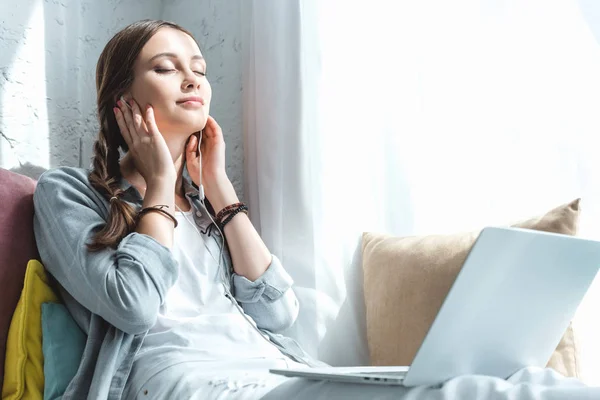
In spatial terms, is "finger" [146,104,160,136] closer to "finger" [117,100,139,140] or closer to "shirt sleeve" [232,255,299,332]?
"finger" [117,100,139,140]

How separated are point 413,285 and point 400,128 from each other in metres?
0.43

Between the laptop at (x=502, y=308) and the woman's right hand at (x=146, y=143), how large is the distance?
667mm

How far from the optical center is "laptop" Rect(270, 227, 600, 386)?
30.5 inches

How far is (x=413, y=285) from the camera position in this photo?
1412mm

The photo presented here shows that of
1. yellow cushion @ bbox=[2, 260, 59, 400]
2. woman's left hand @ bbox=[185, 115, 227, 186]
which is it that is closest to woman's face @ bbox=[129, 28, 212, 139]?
woman's left hand @ bbox=[185, 115, 227, 186]

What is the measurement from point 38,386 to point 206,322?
1.12ft

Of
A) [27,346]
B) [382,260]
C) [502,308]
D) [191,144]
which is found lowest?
[27,346]

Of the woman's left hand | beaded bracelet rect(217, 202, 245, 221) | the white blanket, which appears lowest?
the white blanket

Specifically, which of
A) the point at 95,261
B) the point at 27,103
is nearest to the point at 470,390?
the point at 95,261

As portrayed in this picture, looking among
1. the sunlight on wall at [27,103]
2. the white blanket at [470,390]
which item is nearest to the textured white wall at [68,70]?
the sunlight on wall at [27,103]

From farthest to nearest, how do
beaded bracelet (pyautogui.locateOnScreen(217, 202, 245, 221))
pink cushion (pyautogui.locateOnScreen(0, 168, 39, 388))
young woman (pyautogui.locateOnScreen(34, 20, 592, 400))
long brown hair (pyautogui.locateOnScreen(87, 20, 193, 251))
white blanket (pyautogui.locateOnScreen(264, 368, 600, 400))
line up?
beaded bracelet (pyautogui.locateOnScreen(217, 202, 245, 221))
long brown hair (pyautogui.locateOnScreen(87, 20, 193, 251))
pink cushion (pyautogui.locateOnScreen(0, 168, 39, 388))
young woman (pyautogui.locateOnScreen(34, 20, 592, 400))
white blanket (pyautogui.locateOnScreen(264, 368, 600, 400))

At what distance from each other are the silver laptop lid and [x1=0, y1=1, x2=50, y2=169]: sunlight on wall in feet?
4.26

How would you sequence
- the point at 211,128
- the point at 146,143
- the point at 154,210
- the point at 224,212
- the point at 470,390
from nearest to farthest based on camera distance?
1. the point at 470,390
2. the point at 154,210
3. the point at 146,143
4. the point at 224,212
5. the point at 211,128

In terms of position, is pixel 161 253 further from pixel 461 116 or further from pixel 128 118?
pixel 461 116
